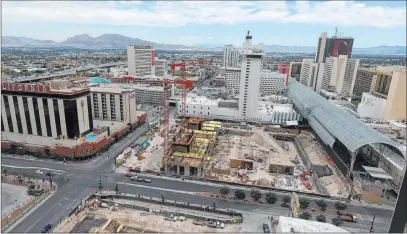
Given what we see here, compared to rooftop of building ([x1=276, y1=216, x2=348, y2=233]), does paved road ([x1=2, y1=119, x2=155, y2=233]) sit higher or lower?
lower

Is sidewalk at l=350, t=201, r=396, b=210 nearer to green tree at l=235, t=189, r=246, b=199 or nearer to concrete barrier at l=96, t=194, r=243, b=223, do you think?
green tree at l=235, t=189, r=246, b=199

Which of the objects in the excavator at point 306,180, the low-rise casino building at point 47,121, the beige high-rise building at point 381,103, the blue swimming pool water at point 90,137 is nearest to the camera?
the excavator at point 306,180

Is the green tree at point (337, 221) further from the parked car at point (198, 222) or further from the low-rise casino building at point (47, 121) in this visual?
the low-rise casino building at point (47, 121)

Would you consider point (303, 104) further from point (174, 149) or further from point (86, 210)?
point (86, 210)

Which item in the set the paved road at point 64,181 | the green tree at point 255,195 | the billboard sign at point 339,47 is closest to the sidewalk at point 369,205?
the green tree at point 255,195

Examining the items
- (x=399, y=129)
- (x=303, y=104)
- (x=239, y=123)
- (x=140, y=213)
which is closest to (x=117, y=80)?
(x=239, y=123)

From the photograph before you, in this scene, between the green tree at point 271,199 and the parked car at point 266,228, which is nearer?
the parked car at point 266,228

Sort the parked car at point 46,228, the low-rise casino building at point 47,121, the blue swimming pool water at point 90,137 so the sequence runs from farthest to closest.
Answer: the blue swimming pool water at point 90,137, the low-rise casino building at point 47,121, the parked car at point 46,228

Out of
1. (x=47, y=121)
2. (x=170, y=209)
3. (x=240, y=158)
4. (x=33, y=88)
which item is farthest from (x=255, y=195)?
(x=33, y=88)

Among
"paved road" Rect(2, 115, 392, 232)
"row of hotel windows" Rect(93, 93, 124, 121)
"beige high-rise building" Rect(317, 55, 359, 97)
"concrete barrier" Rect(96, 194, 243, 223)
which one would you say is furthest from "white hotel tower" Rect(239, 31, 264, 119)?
"beige high-rise building" Rect(317, 55, 359, 97)
